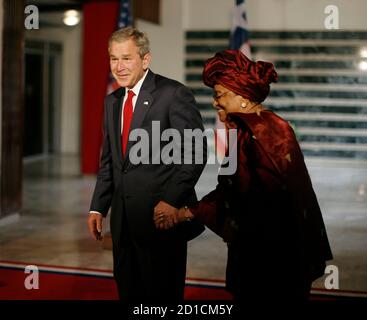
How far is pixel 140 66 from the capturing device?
303cm

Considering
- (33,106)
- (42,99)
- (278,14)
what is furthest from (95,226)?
(42,99)

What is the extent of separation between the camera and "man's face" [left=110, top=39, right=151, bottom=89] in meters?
2.96

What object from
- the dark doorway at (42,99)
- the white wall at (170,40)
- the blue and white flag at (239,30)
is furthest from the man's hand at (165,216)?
the dark doorway at (42,99)

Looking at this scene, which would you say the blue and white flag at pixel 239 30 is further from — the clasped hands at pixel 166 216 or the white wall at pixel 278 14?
the clasped hands at pixel 166 216

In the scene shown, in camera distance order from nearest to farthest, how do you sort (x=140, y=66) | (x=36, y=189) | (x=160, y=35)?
(x=140, y=66) → (x=36, y=189) → (x=160, y=35)

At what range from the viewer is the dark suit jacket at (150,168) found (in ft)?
9.96

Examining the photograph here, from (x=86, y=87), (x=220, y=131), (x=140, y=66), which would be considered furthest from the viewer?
(x=86, y=87)

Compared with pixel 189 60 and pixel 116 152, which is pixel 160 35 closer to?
pixel 189 60

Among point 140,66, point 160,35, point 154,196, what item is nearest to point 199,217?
Answer: point 154,196

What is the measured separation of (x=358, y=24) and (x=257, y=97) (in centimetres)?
1032

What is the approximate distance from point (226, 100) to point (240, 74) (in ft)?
0.33

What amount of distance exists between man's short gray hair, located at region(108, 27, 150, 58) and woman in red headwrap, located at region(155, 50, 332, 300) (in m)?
0.50

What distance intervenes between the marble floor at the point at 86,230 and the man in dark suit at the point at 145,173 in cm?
189

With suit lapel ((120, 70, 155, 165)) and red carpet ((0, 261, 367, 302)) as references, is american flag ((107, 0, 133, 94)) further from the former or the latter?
suit lapel ((120, 70, 155, 165))
